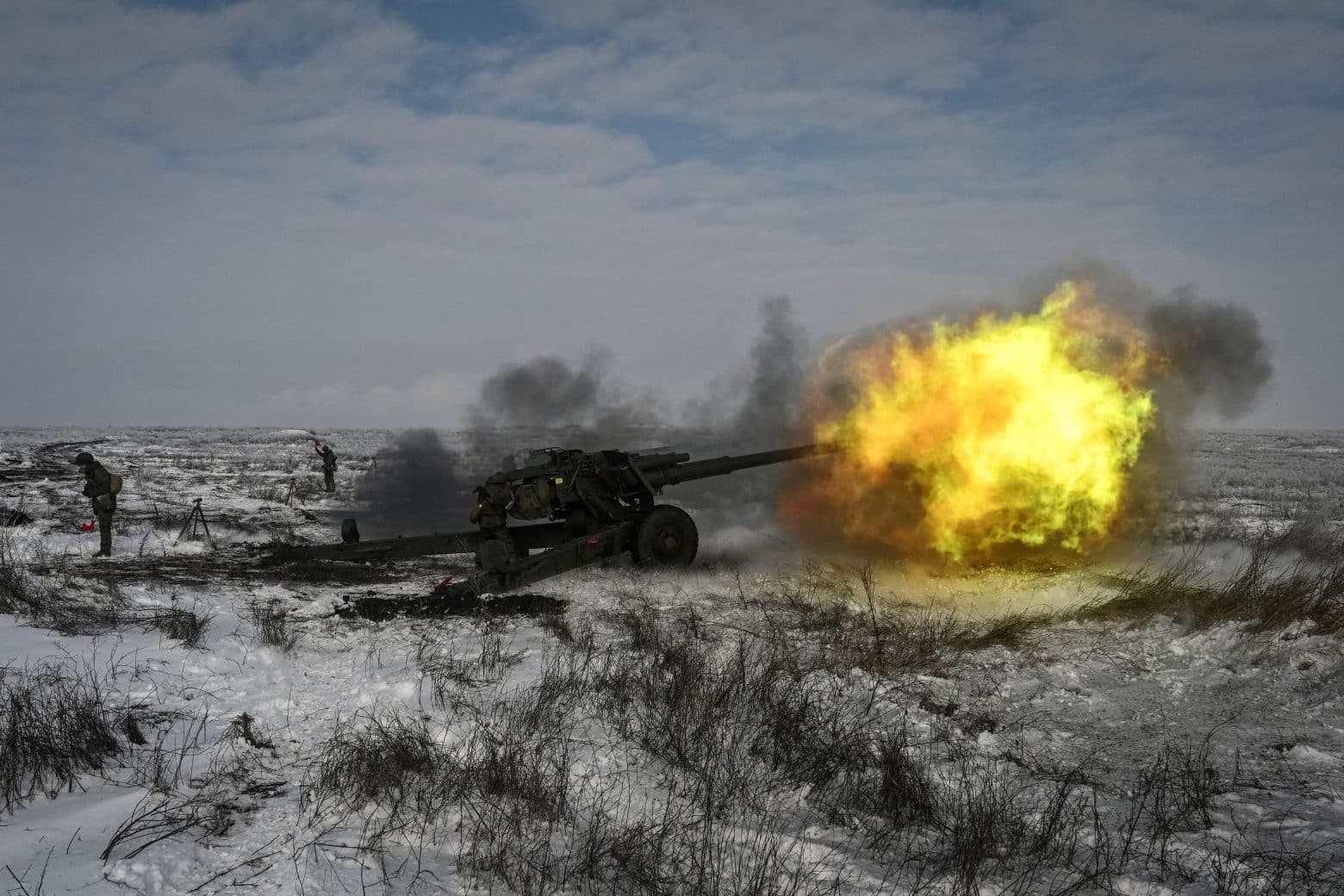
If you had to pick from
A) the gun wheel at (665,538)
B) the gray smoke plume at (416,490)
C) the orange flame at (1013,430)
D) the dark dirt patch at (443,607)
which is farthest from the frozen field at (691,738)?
the gray smoke plume at (416,490)

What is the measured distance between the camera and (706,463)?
1321 centimetres

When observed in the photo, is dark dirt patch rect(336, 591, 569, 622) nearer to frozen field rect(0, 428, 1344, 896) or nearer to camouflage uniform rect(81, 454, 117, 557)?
frozen field rect(0, 428, 1344, 896)

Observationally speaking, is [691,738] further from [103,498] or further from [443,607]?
[103,498]

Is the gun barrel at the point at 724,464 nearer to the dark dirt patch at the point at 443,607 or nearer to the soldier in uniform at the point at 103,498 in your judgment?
the dark dirt patch at the point at 443,607

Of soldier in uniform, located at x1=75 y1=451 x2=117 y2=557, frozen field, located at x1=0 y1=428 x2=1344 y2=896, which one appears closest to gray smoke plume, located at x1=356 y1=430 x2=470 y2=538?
soldier in uniform, located at x1=75 y1=451 x2=117 y2=557

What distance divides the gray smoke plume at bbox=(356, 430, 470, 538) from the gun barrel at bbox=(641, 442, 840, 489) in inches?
308

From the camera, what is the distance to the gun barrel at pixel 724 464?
12930 mm

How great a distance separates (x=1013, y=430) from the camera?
11883 mm

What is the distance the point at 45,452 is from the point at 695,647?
4616 cm

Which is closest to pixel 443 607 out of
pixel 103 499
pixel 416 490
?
pixel 103 499

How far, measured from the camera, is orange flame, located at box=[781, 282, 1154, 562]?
Result: 11828 mm

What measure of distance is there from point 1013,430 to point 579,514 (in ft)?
20.9

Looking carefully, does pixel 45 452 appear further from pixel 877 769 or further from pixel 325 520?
pixel 877 769

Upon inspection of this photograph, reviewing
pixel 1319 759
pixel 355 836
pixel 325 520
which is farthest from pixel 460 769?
pixel 325 520
